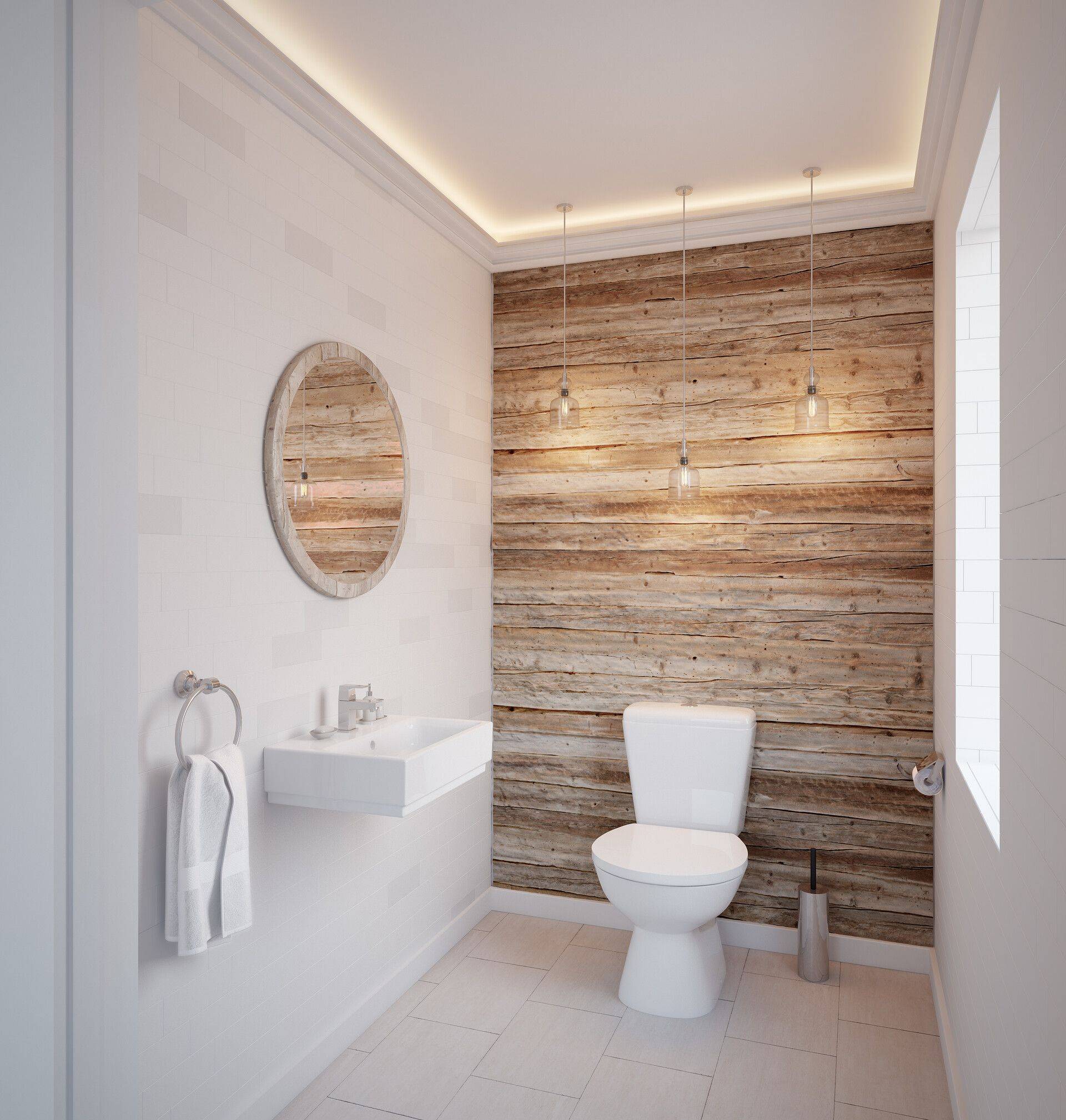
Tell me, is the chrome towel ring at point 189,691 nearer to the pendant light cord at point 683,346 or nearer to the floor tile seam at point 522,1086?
the floor tile seam at point 522,1086

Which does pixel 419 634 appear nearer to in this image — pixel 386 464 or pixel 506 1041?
pixel 386 464

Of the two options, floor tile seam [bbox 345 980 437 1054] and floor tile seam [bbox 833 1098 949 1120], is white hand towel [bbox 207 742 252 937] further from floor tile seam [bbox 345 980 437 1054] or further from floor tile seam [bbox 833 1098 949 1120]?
floor tile seam [bbox 833 1098 949 1120]

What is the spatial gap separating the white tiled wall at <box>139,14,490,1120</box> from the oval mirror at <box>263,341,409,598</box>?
0.17ft

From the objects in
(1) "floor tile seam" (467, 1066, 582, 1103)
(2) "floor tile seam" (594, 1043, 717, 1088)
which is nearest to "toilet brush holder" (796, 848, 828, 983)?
(2) "floor tile seam" (594, 1043, 717, 1088)

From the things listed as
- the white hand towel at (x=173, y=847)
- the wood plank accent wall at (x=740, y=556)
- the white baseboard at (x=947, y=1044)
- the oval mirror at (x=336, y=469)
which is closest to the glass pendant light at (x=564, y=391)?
the wood plank accent wall at (x=740, y=556)

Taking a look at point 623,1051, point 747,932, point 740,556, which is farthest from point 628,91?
point 747,932

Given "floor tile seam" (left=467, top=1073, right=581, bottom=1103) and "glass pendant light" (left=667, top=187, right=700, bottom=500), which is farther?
"glass pendant light" (left=667, top=187, right=700, bottom=500)

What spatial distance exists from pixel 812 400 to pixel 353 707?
1.76 m

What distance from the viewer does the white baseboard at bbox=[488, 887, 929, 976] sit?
2.96 meters

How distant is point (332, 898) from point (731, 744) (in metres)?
1.38

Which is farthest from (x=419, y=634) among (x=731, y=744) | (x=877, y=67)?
(x=877, y=67)

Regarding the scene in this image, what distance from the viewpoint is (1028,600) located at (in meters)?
1.26

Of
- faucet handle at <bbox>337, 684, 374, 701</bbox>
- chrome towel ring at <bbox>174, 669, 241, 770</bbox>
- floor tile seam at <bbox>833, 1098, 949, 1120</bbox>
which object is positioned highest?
chrome towel ring at <bbox>174, 669, 241, 770</bbox>

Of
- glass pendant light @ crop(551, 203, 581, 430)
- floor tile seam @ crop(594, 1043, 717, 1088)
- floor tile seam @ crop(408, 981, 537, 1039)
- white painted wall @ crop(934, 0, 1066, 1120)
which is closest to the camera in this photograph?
white painted wall @ crop(934, 0, 1066, 1120)
